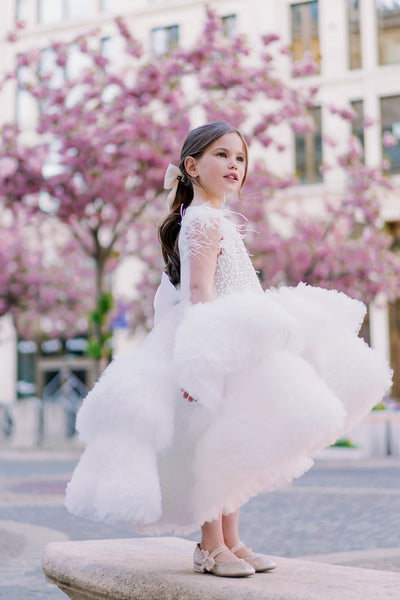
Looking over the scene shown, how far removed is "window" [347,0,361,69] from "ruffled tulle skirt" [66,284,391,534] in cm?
2515

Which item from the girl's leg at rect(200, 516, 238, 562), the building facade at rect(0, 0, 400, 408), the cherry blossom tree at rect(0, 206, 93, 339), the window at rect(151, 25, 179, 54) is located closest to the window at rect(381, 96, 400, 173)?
the building facade at rect(0, 0, 400, 408)

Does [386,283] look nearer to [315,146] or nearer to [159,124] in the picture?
[159,124]

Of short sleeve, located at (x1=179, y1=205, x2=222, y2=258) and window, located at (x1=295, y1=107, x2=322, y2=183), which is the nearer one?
short sleeve, located at (x1=179, y1=205, x2=222, y2=258)

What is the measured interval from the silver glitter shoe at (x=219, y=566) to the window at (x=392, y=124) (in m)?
23.5

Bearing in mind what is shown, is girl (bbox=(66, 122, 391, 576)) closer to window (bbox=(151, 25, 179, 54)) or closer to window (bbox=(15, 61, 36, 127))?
window (bbox=(151, 25, 179, 54))

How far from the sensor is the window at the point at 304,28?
89.0 feet

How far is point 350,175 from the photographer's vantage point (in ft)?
59.3

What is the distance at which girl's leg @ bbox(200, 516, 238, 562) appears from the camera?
10.0 ft

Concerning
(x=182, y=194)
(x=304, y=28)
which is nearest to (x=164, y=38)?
(x=304, y=28)

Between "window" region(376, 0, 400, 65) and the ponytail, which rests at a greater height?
"window" region(376, 0, 400, 65)

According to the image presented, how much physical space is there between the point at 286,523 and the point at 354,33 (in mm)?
22575

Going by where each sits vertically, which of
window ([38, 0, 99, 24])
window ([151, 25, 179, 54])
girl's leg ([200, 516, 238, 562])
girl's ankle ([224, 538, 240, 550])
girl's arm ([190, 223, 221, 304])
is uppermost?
window ([38, 0, 99, 24])

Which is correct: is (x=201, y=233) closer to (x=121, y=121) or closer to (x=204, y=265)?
(x=204, y=265)

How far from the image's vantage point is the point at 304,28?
27344mm
